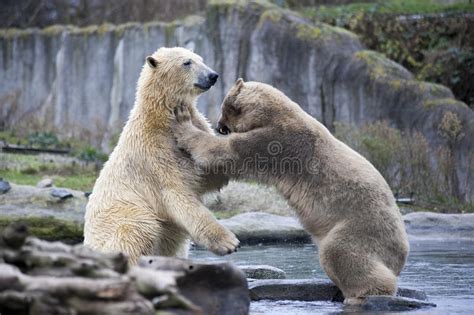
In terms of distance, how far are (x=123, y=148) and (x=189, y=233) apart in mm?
862

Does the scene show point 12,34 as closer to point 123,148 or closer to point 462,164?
point 462,164

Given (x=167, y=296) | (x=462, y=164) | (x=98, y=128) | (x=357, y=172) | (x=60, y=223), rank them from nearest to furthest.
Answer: (x=167, y=296) → (x=357, y=172) → (x=60, y=223) → (x=462, y=164) → (x=98, y=128)

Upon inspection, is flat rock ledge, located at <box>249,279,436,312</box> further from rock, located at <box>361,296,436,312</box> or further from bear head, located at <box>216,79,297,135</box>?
bear head, located at <box>216,79,297,135</box>

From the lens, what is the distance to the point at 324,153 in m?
6.02

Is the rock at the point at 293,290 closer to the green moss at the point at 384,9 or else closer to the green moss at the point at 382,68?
the green moss at the point at 382,68

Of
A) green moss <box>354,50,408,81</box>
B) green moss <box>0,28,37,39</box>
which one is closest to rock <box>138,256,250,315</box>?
green moss <box>354,50,408,81</box>

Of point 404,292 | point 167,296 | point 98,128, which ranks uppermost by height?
point 167,296

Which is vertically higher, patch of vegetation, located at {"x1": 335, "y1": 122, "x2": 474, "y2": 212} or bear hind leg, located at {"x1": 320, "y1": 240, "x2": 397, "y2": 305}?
bear hind leg, located at {"x1": 320, "y1": 240, "x2": 397, "y2": 305}

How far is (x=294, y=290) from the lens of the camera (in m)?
6.39

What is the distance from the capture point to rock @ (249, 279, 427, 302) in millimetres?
6316

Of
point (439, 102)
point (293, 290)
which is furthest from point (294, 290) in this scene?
point (439, 102)

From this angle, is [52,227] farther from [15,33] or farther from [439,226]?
[15,33]

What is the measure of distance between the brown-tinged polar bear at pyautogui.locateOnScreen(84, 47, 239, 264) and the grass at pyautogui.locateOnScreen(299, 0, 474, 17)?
1377 centimetres

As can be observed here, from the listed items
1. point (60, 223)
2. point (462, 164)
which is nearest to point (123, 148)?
point (60, 223)
